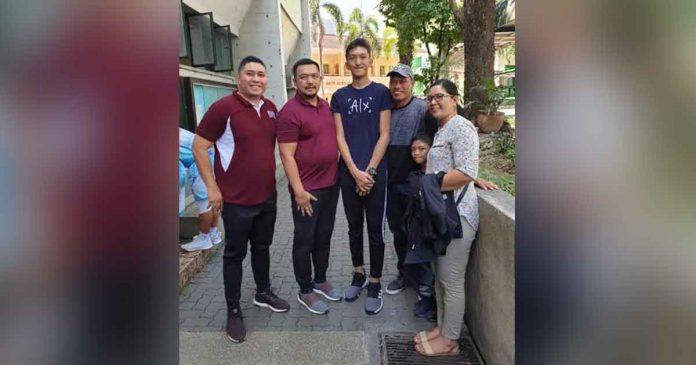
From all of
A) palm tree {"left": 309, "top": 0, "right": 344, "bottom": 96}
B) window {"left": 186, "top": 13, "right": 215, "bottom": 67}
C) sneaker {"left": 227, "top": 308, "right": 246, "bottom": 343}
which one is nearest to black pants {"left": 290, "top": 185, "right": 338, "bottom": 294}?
sneaker {"left": 227, "top": 308, "right": 246, "bottom": 343}

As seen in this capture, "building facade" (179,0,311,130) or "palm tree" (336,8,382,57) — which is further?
"palm tree" (336,8,382,57)

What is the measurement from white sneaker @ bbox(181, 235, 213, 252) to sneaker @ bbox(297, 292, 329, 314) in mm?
1531

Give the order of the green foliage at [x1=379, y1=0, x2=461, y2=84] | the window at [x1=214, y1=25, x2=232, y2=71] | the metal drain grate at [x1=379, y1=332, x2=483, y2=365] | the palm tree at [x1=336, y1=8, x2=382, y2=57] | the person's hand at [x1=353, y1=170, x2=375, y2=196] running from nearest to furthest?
the metal drain grate at [x1=379, y1=332, x2=483, y2=365] → the person's hand at [x1=353, y1=170, x2=375, y2=196] → the green foliage at [x1=379, y1=0, x2=461, y2=84] → the window at [x1=214, y1=25, x2=232, y2=71] → the palm tree at [x1=336, y1=8, x2=382, y2=57]

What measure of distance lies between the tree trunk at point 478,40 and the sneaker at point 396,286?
378 centimetres

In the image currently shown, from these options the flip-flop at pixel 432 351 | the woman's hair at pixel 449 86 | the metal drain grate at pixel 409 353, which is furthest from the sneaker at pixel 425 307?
the woman's hair at pixel 449 86

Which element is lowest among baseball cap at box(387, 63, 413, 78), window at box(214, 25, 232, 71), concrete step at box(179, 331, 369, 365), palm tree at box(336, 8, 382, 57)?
concrete step at box(179, 331, 369, 365)

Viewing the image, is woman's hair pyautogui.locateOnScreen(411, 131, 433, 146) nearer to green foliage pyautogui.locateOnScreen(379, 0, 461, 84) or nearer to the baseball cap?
the baseball cap

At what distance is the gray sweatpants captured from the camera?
8.78 feet

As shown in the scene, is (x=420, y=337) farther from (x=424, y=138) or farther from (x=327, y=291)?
(x=424, y=138)

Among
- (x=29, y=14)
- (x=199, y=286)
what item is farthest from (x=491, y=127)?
(x=29, y=14)

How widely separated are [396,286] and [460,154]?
1820mm

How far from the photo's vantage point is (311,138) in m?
3.17

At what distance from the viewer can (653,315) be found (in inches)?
30.3

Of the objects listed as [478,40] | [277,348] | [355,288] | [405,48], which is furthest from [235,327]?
[405,48]
